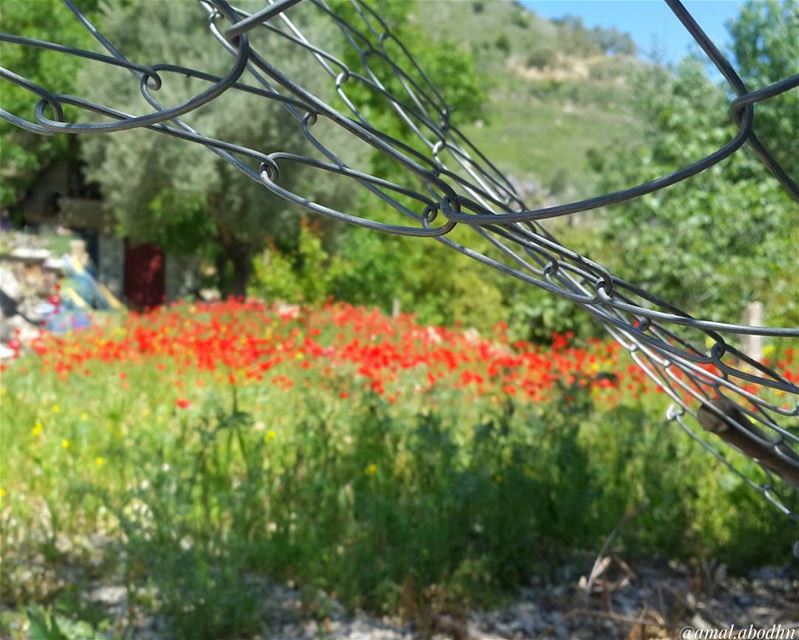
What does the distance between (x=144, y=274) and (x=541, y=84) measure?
50734mm

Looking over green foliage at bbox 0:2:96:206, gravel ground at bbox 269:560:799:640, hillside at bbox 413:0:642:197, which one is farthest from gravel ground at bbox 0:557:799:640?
hillside at bbox 413:0:642:197

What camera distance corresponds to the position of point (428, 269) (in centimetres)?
1240

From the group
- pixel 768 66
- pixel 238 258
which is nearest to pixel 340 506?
pixel 768 66

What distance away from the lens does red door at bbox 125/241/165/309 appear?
14125mm

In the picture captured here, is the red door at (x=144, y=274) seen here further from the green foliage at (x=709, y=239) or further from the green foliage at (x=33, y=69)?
the green foliage at (x=709, y=239)

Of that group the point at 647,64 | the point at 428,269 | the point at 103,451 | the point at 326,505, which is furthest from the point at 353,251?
the point at 326,505

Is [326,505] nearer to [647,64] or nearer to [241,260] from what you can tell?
[241,260]

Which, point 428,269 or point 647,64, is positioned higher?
point 647,64

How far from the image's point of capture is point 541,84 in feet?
200

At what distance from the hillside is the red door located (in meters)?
8.52

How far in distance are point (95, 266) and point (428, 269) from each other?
5.45 meters

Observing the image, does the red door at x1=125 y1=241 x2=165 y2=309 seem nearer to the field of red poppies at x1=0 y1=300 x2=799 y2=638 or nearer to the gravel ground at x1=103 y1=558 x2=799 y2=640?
the field of red poppies at x1=0 y1=300 x2=799 y2=638

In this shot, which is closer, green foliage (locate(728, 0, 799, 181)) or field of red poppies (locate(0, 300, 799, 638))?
field of red poppies (locate(0, 300, 799, 638))

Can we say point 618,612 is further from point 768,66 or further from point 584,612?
point 768,66
